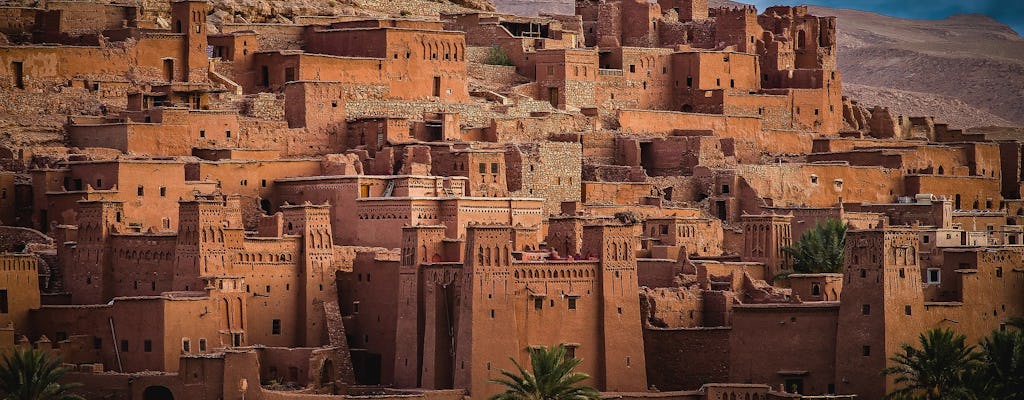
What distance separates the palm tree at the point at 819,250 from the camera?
183 feet

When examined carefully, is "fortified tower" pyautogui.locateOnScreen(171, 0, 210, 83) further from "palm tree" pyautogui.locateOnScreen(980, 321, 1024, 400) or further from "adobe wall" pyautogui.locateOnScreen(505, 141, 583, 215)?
"palm tree" pyautogui.locateOnScreen(980, 321, 1024, 400)

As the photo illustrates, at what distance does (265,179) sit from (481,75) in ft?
37.0

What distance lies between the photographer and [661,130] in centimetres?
6550

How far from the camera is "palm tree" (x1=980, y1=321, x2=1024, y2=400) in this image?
47.8 meters

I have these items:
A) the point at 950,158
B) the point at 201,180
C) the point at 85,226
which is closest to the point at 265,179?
the point at 201,180

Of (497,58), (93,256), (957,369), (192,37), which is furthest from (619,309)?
(497,58)

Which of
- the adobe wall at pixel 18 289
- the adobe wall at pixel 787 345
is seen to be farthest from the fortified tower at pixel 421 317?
the adobe wall at pixel 18 289

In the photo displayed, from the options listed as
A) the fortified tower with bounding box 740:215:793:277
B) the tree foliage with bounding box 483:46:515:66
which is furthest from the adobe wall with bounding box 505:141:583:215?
the tree foliage with bounding box 483:46:515:66

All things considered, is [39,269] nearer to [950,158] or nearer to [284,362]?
[284,362]

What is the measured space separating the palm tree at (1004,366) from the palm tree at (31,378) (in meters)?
15.9

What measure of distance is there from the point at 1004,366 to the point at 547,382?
8.13 metres

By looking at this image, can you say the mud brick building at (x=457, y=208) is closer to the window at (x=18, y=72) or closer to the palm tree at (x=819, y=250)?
the window at (x=18, y=72)

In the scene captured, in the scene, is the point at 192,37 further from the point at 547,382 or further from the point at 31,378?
the point at 547,382

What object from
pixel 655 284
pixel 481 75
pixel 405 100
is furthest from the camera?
pixel 481 75
